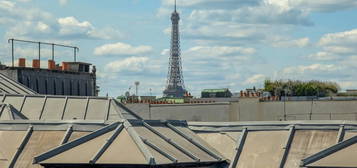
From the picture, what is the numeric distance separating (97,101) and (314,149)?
70.4 ft

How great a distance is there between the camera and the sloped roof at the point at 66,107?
4728cm

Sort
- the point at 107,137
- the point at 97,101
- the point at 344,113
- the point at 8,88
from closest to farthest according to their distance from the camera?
the point at 107,137, the point at 97,101, the point at 8,88, the point at 344,113

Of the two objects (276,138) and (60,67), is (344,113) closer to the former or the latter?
(60,67)

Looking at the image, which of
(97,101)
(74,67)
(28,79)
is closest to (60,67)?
(74,67)

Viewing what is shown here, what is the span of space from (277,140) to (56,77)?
216 ft

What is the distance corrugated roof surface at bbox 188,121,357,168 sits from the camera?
97.8 ft

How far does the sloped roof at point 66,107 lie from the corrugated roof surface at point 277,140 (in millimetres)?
15541

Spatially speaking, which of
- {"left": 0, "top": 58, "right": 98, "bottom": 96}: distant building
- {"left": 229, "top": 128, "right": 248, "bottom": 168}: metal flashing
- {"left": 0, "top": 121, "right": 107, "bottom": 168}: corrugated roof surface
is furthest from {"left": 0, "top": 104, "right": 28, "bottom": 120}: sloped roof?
{"left": 0, "top": 58, "right": 98, "bottom": 96}: distant building

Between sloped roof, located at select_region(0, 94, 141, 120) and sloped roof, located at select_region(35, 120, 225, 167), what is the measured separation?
16513 mm

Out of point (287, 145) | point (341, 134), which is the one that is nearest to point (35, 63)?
point (287, 145)

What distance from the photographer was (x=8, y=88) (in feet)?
208

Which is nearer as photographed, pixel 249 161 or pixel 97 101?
pixel 249 161

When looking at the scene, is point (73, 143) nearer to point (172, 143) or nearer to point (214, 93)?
point (172, 143)

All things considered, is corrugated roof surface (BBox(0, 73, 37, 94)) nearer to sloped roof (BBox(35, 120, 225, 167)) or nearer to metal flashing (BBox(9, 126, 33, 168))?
metal flashing (BBox(9, 126, 33, 168))
